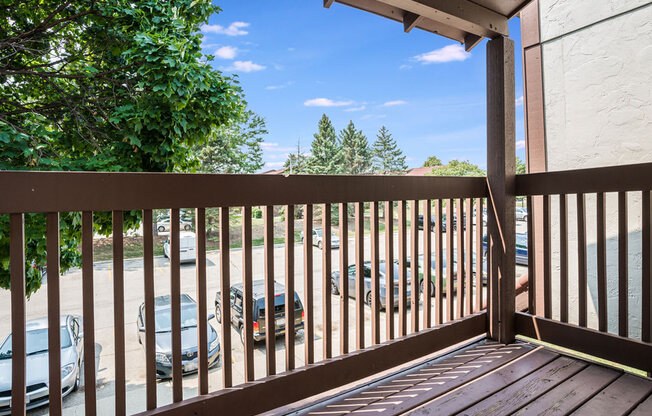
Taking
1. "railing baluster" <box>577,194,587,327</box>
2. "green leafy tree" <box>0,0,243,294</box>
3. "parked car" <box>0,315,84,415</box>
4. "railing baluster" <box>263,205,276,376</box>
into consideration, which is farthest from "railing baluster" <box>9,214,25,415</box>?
"parked car" <box>0,315,84,415</box>

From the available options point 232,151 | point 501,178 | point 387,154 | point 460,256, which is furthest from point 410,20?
point 387,154

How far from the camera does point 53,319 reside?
0.99 metres

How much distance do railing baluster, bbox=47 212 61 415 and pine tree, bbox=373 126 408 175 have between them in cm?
3025

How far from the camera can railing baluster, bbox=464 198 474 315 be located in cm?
190

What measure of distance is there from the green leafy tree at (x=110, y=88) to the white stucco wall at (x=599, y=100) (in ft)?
13.7

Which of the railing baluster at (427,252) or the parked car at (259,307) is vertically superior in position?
the railing baluster at (427,252)

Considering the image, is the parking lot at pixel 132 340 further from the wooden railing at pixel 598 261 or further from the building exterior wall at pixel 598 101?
the wooden railing at pixel 598 261

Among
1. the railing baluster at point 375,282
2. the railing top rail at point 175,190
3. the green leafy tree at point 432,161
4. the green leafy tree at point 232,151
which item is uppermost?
the green leafy tree at point 432,161

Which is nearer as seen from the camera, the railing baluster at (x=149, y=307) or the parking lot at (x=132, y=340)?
the railing baluster at (x=149, y=307)

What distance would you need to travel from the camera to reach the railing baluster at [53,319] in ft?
3.19

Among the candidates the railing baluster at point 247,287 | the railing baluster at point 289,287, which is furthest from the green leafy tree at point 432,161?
the railing baluster at point 247,287

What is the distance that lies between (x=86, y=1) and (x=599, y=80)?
250 inches

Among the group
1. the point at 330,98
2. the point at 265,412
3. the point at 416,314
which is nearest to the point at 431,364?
the point at 416,314

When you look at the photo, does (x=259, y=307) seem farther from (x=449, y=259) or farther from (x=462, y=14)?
(x=462, y=14)
